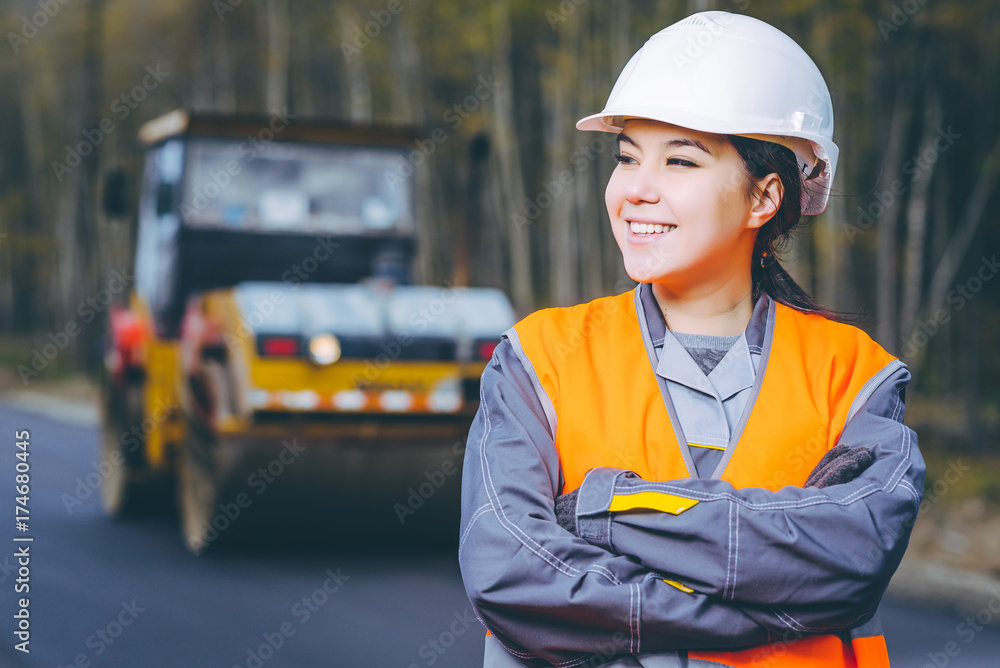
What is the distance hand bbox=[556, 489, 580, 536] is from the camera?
1526 mm

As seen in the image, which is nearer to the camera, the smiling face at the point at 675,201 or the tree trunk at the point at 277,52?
the smiling face at the point at 675,201

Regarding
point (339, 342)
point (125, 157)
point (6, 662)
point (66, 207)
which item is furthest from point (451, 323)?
point (66, 207)

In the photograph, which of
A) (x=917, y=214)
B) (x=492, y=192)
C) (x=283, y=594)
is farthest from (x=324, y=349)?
(x=492, y=192)

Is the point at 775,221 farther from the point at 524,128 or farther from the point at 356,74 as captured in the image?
the point at 524,128

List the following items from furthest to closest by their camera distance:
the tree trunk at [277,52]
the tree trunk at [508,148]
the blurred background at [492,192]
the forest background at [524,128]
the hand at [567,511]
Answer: the tree trunk at [277,52] < the tree trunk at [508,148] < the forest background at [524,128] < the blurred background at [492,192] < the hand at [567,511]

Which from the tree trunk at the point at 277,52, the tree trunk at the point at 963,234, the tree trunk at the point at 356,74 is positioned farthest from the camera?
the tree trunk at the point at 277,52

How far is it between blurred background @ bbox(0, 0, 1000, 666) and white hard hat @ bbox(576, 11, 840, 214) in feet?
1.22

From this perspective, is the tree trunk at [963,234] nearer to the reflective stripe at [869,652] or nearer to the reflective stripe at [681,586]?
the reflective stripe at [869,652]

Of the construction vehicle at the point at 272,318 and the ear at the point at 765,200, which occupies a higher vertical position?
the ear at the point at 765,200

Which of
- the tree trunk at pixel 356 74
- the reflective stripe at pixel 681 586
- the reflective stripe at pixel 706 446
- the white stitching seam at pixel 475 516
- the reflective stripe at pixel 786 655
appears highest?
the tree trunk at pixel 356 74

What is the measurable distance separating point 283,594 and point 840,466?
4673 millimetres

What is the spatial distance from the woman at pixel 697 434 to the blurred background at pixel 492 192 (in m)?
0.37

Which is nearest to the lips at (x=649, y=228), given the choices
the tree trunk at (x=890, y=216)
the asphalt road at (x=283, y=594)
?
the asphalt road at (x=283, y=594)

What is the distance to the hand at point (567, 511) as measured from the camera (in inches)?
60.1
